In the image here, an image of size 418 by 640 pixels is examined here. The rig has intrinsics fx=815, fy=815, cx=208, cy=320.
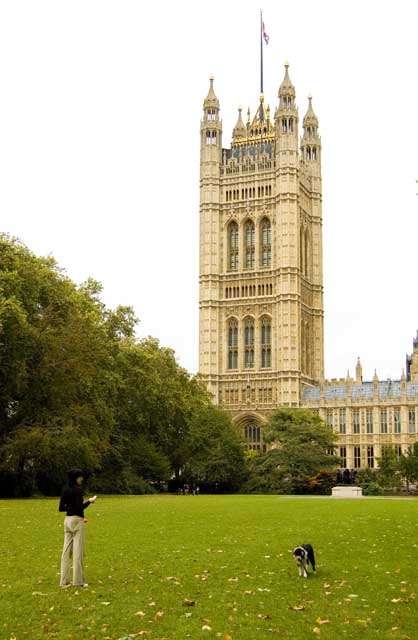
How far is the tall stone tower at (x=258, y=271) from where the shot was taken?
301 feet

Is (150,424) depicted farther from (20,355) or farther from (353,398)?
(353,398)

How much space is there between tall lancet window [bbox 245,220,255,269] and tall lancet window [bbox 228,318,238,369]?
23.1ft

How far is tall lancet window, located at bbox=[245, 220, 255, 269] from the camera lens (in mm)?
96750

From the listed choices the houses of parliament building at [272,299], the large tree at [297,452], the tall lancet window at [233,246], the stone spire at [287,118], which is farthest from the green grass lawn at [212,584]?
the stone spire at [287,118]

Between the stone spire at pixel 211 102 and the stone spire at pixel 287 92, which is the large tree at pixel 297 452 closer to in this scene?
the stone spire at pixel 287 92

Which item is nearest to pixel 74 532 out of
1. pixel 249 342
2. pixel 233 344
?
pixel 249 342

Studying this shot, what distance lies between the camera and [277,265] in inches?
3716

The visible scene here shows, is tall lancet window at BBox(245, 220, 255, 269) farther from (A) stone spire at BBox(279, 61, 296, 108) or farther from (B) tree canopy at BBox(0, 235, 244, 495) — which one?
(B) tree canopy at BBox(0, 235, 244, 495)

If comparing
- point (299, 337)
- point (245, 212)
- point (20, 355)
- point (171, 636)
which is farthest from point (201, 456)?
point (171, 636)

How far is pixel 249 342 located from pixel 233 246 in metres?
12.2

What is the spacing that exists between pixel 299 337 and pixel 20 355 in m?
60.7

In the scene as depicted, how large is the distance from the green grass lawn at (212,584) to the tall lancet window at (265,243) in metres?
76.7

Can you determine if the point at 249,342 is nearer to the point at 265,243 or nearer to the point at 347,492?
the point at 265,243

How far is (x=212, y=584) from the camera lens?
12.0 m
